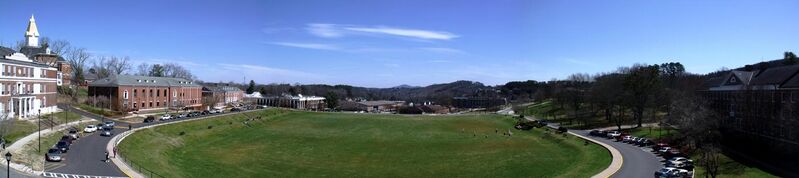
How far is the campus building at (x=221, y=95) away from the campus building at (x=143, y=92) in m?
9.52

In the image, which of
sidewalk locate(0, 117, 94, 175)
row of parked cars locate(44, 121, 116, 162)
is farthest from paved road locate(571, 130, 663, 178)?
row of parked cars locate(44, 121, 116, 162)

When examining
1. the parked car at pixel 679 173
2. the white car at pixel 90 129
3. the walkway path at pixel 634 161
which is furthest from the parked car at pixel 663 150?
the white car at pixel 90 129

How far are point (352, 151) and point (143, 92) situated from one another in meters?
49.6

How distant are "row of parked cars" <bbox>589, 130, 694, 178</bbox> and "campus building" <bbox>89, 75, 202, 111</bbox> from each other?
2751 inches

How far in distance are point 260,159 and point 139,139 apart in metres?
13.5

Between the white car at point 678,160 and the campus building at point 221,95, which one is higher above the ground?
the campus building at point 221,95

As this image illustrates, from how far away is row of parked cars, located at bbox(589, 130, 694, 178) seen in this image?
40.9 meters

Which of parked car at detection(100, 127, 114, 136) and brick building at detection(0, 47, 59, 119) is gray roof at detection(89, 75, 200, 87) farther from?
parked car at detection(100, 127, 114, 136)

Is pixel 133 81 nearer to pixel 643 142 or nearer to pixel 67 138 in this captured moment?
pixel 67 138

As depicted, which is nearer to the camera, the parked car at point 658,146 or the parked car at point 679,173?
the parked car at point 679,173

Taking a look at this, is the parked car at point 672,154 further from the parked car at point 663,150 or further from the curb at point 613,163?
the curb at point 613,163

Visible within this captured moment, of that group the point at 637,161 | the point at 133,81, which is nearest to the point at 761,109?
the point at 637,161

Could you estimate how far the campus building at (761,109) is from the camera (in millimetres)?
50531

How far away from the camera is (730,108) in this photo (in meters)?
65.4
